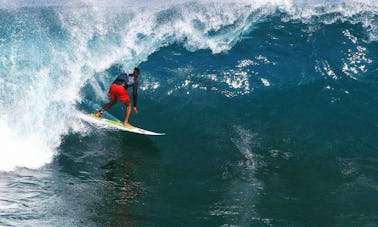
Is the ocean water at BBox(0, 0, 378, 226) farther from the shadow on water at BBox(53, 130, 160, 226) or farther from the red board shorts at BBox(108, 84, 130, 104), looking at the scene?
the red board shorts at BBox(108, 84, 130, 104)

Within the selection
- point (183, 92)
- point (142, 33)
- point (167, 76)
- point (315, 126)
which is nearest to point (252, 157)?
point (315, 126)

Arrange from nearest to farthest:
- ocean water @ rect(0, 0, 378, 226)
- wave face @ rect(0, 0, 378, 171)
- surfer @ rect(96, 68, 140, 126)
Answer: ocean water @ rect(0, 0, 378, 226) < surfer @ rect(96, 68, 140, 126) < wave face @ rect(0, 0, 378, 171)

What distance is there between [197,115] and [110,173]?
3703mm

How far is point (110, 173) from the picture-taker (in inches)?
388

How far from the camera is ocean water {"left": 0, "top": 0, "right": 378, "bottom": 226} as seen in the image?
8.41 metres

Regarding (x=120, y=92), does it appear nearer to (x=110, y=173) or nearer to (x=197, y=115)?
(x=197, y=115)

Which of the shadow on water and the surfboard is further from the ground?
the surfboard

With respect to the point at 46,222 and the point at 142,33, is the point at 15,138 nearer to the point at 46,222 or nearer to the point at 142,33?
the point at 46,222

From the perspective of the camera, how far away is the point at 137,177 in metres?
9.70

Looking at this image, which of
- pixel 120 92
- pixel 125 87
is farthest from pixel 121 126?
pixel 125 87

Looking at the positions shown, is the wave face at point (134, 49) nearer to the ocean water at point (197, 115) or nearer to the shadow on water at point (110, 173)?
the ocean water at point (197, 115)

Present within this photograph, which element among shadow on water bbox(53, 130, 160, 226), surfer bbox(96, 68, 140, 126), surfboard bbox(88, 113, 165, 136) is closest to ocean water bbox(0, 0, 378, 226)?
shadow on water bbox(53, 130, 160, 226)

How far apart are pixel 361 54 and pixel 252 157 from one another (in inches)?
221

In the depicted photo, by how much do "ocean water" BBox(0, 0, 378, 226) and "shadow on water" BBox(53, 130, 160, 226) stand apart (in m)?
0.03
